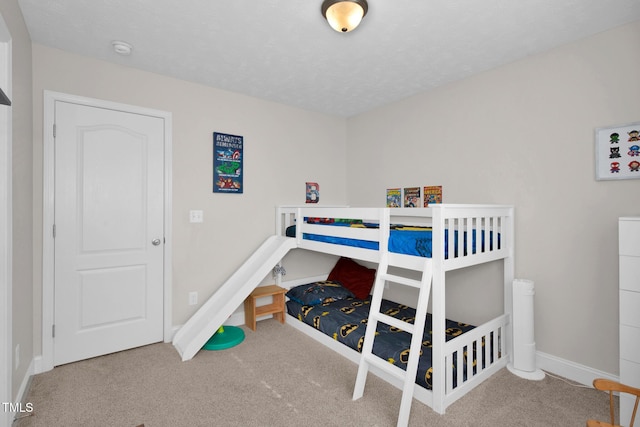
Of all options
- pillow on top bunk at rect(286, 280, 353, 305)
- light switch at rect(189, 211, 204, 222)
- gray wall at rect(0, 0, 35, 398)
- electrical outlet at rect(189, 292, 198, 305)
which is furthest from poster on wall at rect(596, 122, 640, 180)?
gray wall at rect(0, 0, 35, 398)

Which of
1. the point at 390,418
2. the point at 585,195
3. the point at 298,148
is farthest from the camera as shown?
the point at 298,148

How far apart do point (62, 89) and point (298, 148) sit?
87.1 inches

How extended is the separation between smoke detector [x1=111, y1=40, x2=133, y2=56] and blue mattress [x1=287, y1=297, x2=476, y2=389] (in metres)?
2.71

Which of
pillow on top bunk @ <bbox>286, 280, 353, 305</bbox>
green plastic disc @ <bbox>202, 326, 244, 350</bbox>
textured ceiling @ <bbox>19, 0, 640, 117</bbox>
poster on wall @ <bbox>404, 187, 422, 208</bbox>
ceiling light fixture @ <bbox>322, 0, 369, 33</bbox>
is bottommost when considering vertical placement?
green plastic disc @ <bbox>202, 326, 244, 350</bbox>

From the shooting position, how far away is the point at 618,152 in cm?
212

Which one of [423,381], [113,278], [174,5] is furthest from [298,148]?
[423,381]

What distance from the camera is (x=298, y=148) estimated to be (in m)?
3.83

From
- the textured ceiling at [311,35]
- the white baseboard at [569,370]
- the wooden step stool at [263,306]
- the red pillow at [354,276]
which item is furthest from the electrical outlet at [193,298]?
the white baseboard at [569,370]

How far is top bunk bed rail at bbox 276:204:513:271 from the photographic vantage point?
2055 millimetres

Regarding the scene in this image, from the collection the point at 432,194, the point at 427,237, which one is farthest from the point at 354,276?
the point at 427,237

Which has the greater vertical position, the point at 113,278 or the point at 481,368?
the point at 113,278

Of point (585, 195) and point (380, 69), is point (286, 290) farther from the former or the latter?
point (585, 195)

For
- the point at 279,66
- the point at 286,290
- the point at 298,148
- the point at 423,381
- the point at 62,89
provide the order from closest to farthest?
the point at 423,381 < the point at 62,89 < the point at 279,66 < the point at 286,290 < the point at 298,148

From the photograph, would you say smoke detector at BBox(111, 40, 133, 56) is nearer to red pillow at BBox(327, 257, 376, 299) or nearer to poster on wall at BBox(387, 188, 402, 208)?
poster on wall at BBox(387, 188, 402, 208)
